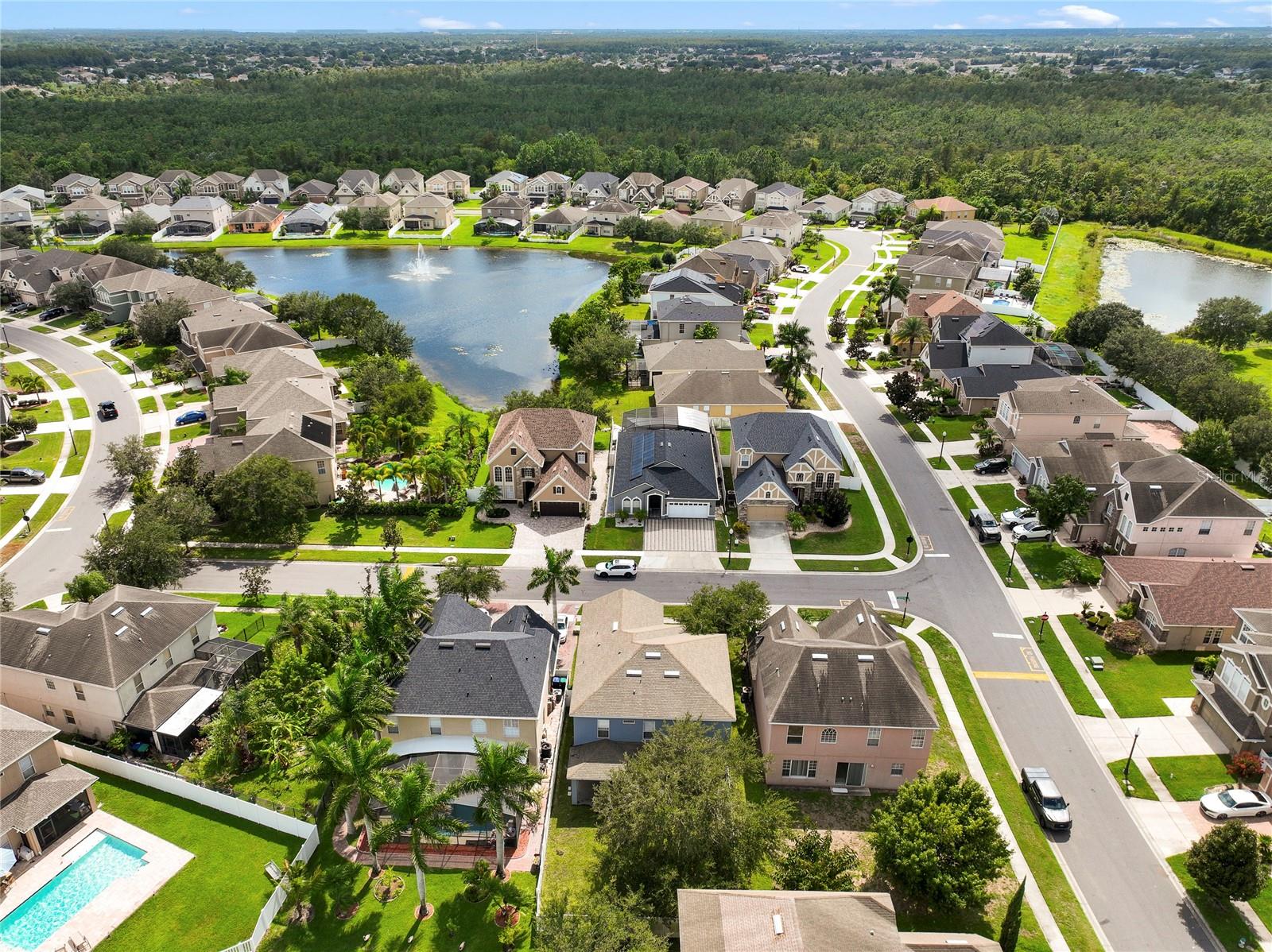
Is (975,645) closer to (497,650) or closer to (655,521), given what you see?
(655,521)

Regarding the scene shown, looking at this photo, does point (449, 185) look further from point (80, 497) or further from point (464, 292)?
point (80, 497)

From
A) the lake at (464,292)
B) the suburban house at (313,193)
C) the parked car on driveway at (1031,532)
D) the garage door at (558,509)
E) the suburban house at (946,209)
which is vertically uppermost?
the suburban house at (946,209)

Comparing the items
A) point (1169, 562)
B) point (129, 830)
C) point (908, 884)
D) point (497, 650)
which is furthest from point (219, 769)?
point (1169, 562)

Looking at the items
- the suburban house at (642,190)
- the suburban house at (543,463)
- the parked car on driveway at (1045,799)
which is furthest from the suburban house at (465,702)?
the suburban house at (642,190)

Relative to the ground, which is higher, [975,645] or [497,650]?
[497,650]

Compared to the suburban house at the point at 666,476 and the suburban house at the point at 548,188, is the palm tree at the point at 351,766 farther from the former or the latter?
the suburban house at the point at 548,188

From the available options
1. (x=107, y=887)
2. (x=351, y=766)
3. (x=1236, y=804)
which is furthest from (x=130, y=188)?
(x=1236, y=804)
